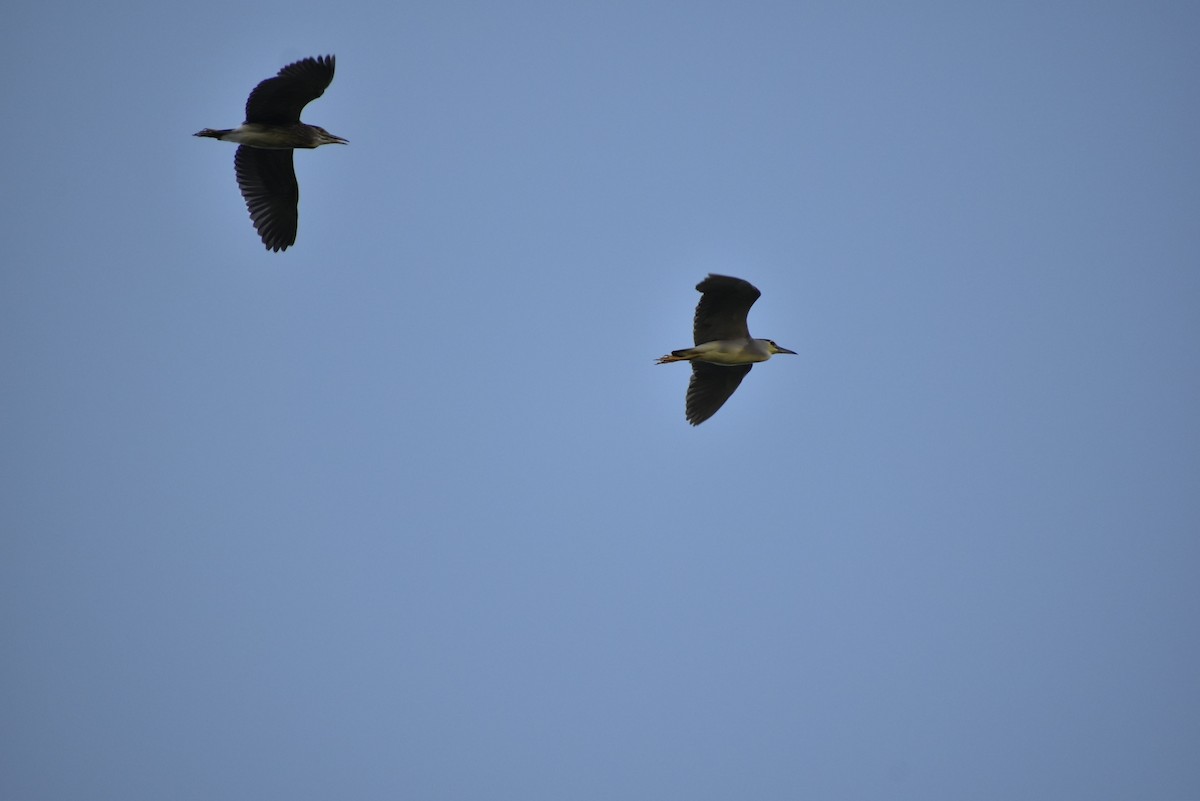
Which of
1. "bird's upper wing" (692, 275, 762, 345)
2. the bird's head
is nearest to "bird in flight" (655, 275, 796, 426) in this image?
"bird's upper wing" (692, 275, 762, 345)

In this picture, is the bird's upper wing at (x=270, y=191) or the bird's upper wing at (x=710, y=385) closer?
the bird's upper wing at (x=270, y=191)

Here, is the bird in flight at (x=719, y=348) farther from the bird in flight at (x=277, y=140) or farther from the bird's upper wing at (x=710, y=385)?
the bird in flight at (x=277, y=140)

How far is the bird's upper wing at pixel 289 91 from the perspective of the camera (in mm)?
17281

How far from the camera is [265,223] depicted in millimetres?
19672

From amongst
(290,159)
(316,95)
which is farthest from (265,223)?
(316,95)

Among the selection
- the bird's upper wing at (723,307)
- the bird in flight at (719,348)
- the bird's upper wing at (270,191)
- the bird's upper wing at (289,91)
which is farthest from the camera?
the bird's upper wing at (270,191)

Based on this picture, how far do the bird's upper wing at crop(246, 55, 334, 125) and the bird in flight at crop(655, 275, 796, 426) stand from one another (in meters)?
5.84

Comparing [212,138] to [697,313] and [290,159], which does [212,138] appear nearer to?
[290,159]

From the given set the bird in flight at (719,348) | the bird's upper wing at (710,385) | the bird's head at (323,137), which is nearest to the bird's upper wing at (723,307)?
the bird in flight at (719,348)

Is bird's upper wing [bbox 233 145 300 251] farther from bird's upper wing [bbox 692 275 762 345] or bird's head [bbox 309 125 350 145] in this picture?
bird's upper wing [bbox 692 275 762 345]

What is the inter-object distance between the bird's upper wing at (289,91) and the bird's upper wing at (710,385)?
6.81m

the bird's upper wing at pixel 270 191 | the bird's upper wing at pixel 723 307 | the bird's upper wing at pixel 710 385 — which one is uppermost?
the bird's upper wing at pixel 270 191

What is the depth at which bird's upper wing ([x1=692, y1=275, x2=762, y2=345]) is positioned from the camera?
60.4ft

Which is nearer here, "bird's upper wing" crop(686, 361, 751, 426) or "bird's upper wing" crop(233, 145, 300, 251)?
"bird's upper wing" crop(233, 145, 300, 251)
